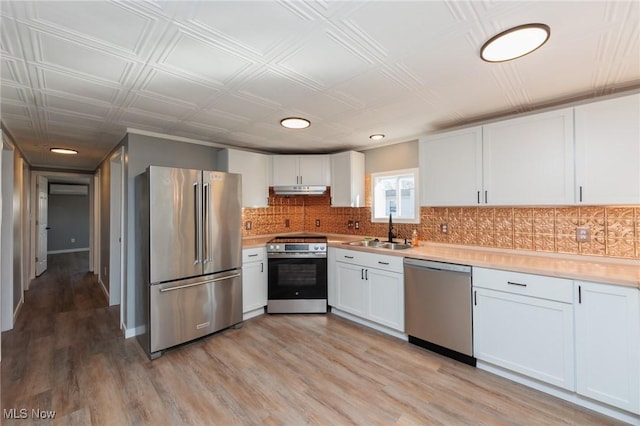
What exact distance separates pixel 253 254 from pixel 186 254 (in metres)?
0.88

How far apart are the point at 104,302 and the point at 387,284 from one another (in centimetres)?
426

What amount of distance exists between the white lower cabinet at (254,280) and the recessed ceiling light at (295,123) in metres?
1.60

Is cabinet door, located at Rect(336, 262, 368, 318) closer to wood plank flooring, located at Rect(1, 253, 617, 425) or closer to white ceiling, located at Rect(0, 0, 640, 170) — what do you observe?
wood plank flooring, located at Rect(1, 253, 617, 425)

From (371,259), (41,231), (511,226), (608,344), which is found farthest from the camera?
(41,231)

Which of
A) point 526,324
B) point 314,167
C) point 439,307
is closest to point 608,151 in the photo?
point 526,324

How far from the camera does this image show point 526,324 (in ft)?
6.81

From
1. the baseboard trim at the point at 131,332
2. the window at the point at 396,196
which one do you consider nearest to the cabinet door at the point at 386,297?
the window at the point at 396,196

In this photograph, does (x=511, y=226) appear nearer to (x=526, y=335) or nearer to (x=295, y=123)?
(x=526, y=335)

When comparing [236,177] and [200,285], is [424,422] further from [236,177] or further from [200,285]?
[236,177]

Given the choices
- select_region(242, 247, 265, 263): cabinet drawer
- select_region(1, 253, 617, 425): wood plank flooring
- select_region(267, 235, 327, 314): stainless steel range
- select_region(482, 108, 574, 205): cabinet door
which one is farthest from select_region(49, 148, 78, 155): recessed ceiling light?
select_region(482, 108, 574, 205): cabinet door

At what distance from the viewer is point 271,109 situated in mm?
2445

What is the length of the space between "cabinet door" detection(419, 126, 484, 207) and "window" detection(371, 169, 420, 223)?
44 cm

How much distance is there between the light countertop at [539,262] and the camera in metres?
1.81

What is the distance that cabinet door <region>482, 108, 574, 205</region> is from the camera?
7.11 feet
